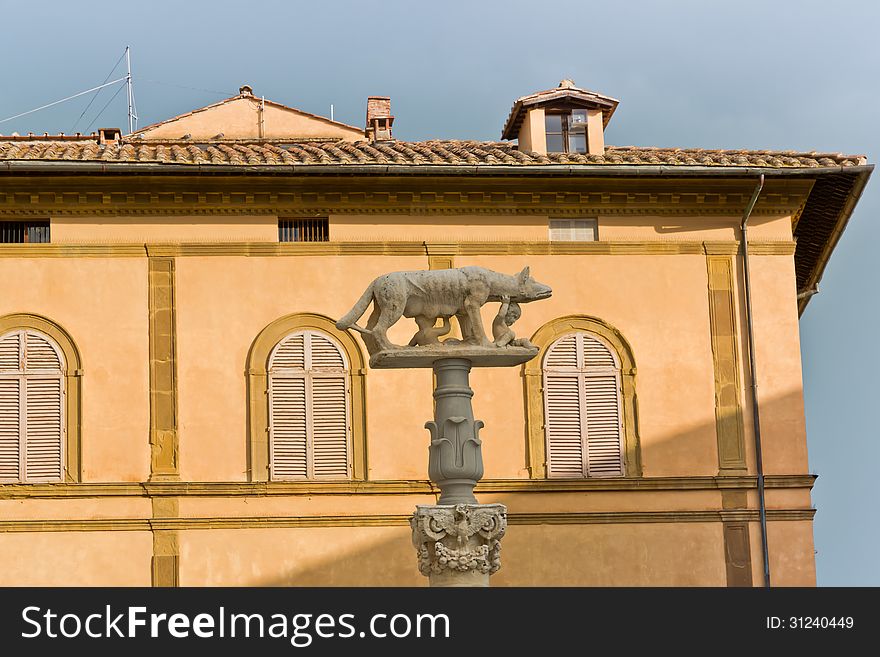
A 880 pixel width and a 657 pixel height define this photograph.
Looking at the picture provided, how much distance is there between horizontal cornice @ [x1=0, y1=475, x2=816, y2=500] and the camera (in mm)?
20547

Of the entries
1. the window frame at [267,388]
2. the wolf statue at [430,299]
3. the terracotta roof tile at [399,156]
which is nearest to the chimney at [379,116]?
the terracotta roof tile at [399,156]

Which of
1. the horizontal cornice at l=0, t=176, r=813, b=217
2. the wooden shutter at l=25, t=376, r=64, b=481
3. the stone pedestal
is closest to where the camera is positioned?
the stone pedestal

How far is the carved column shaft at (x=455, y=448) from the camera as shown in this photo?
41.5 feet

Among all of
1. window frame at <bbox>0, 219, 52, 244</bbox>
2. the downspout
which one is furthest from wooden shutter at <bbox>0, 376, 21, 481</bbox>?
the downspout

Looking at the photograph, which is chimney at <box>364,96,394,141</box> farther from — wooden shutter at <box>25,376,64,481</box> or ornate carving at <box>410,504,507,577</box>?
ornate carving at <box>410,504,507,577</box>

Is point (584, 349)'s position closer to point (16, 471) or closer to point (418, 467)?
point (418, 467)

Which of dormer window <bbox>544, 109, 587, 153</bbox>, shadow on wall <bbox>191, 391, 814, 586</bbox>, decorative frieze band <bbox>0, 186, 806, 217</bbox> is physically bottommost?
shadow on wall <bbox>191, 391, 814, 586</bbox>

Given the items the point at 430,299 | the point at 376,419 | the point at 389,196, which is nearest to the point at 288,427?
the point at 376,419

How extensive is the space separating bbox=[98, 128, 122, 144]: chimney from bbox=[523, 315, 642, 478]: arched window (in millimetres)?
8273

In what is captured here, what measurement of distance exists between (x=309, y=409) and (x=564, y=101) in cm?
583

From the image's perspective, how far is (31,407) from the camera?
20.9 m

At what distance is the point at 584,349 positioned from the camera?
21.7m

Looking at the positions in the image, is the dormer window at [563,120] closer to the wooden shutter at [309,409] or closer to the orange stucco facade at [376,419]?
the orange stucco facade at [376,419]
